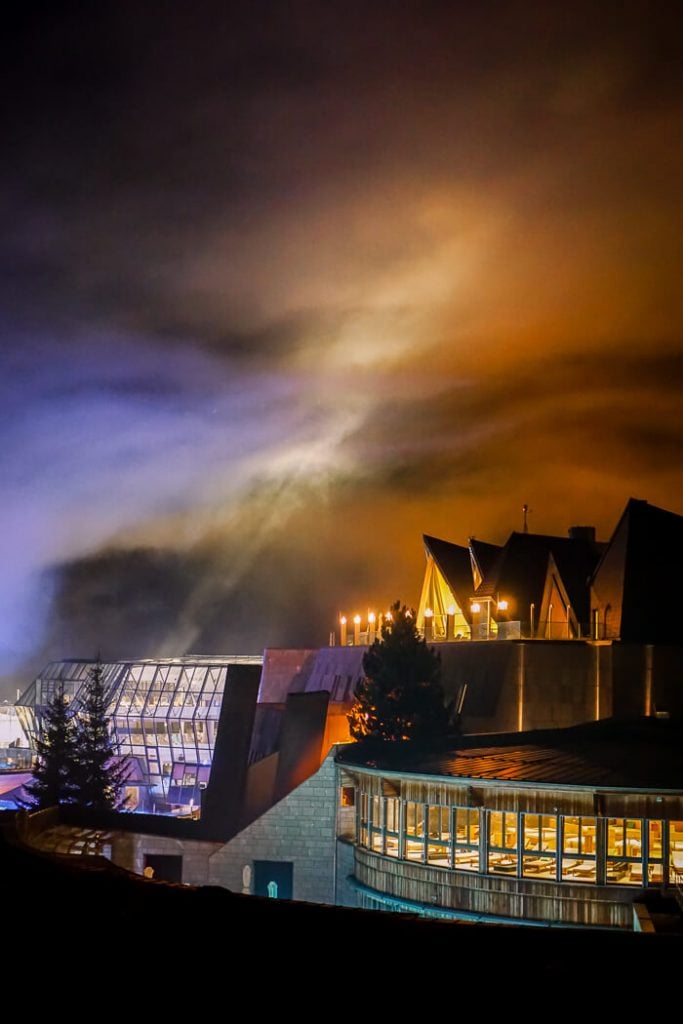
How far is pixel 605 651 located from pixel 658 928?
2951 centimetres

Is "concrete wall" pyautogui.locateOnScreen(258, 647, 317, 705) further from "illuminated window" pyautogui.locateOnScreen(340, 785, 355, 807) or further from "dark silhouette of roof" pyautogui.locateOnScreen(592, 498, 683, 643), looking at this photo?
"illuminated window" pyautogui.locateOnScreen(340, 785, 355, 807)

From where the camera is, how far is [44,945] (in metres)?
14.4

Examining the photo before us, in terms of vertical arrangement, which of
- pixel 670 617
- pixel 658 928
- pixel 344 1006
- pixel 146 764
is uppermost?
pixel 670 617

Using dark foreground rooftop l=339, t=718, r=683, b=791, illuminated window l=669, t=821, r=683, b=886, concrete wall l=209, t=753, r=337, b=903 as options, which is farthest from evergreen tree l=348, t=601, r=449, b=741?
illuminated window l=669, t=821, r=683, b=886

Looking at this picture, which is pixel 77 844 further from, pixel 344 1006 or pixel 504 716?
pixel 344 1006

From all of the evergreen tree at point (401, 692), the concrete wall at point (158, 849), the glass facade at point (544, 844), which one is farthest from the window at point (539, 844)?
the concrete wall at point (158, 849)

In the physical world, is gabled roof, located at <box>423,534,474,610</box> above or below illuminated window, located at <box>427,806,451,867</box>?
above

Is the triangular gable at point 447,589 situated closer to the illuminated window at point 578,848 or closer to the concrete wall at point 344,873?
the concrete wall at point 344,873

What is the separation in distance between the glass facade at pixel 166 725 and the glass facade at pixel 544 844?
39.4 meters

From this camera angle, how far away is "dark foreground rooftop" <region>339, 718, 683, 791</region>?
30.4 meters

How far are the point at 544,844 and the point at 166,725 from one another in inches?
1898

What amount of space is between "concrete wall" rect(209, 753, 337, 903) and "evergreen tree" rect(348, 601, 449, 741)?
Result: 7416 mm

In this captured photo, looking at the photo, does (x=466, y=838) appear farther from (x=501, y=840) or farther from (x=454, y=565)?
(x=454, y=565)

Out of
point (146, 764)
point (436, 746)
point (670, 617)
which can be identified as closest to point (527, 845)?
point (436, 746)
